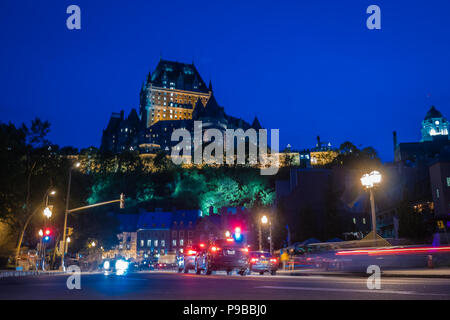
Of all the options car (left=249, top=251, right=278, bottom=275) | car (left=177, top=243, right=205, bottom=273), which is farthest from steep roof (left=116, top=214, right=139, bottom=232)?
car (left=249, top=251, right=278, bottom=275)

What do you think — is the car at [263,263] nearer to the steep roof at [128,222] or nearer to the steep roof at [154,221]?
the steep roof at [154,221]

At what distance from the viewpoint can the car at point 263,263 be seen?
2514 centimetres

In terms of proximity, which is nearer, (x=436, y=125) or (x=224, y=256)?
(x=224, y=256)

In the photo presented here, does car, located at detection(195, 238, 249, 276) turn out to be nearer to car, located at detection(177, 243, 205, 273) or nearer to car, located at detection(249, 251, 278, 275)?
car, located at detection(249, 251, 278, 275)

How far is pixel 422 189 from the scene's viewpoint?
60750 millimetres

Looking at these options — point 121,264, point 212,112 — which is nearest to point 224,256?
point 121,264

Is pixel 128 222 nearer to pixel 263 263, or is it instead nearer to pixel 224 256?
pixel 263 263

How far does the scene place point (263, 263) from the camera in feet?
82.8
